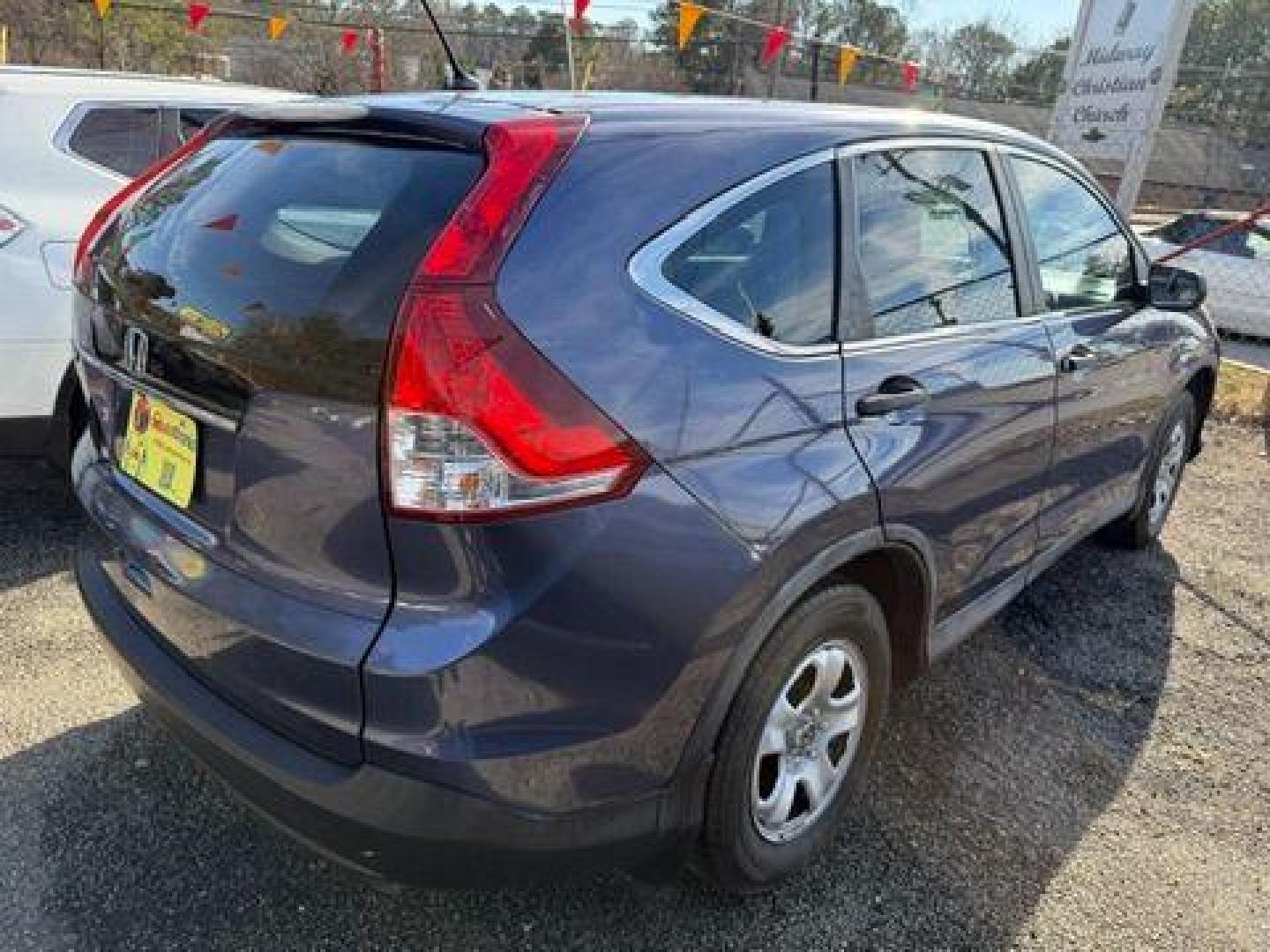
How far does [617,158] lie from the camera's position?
194 cm

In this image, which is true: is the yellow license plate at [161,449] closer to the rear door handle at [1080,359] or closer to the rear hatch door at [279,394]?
the rear hatch door at [279,394]

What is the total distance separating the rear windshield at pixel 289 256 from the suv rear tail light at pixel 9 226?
1616 millimetres

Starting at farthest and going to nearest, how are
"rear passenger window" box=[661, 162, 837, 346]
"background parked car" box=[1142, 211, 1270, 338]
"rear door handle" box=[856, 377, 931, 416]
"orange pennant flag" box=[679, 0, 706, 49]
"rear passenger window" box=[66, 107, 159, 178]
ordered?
"orange pennant flag" box=[679, 0, 706, 49], "background parked car" box=[1142, 211, 1270, 338], "rear passenger window" box=[66, 107, 159, 178], "rear door handle" box=[856, 377, 931, 416], "rear passenger window" box=[661, 162, 837, 346]

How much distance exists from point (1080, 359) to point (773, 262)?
1493 millimetres

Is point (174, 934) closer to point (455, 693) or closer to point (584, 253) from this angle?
point (455, 693)

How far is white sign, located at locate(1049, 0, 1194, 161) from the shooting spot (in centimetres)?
859

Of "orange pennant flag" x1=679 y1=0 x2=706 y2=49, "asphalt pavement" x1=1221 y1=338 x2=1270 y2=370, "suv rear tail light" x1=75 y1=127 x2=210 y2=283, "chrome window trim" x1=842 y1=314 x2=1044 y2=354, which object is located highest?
"orange pennant flag" x1=679 y1=0 x2=706 y2=49

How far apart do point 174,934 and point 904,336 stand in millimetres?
2081

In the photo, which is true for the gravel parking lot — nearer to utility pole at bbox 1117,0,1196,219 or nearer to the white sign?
utility pole at bbox 1117,0,1196,219

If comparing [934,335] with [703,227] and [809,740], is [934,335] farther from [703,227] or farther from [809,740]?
[809,740]

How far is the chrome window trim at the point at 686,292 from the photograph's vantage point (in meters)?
1.89

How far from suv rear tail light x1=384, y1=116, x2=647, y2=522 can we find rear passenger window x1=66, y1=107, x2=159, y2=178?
3.03 metres

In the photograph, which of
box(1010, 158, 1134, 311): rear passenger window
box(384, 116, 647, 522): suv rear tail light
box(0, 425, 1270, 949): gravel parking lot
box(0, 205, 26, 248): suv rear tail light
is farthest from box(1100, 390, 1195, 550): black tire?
box(0, 205, 26, 248): suv rear tail light

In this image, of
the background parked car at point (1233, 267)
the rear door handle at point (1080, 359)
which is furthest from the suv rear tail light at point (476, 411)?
the background parked car at point (1233, 267)
